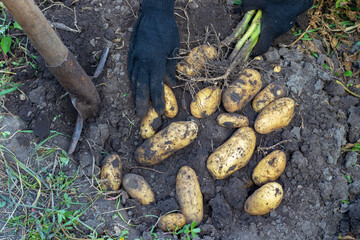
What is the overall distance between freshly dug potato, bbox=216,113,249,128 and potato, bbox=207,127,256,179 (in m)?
0.10

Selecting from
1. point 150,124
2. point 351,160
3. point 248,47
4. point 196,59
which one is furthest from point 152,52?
point 351,160

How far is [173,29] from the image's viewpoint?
233 centimetres

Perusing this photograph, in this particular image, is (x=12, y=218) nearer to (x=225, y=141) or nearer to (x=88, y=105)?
(x=88, y=105)

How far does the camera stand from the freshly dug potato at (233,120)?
222 centimetres

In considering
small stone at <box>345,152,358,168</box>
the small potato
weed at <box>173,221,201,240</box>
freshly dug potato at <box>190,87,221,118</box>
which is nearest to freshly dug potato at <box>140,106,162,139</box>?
freshly dug potato at <box>190,87,221,118</box>

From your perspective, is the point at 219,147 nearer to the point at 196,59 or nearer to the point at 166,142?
the point at 166,142

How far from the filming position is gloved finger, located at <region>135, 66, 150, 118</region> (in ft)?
7.34

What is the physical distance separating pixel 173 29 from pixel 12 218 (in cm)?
156

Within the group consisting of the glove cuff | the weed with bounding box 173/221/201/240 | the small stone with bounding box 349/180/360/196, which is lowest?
the small stone with bounding box 349/180/360/196

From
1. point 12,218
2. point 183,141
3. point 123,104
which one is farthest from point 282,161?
point 12,218

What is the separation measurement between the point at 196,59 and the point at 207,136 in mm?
556

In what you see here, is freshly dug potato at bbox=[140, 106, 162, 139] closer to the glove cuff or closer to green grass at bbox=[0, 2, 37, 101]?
the glove cuff

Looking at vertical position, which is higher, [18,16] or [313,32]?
[18,16]

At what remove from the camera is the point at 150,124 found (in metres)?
2.27
